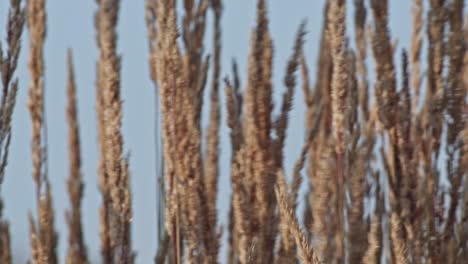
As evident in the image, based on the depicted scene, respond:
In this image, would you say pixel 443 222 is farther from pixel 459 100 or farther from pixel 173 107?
pixel 173 107

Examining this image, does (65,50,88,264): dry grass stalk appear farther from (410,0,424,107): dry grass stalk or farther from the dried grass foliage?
(410,0,424,107): dry grass stalk

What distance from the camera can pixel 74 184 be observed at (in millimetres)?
2373

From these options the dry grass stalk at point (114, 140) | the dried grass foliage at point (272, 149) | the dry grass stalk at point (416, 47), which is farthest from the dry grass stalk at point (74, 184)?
the dry grass stalk at point (416, 47)

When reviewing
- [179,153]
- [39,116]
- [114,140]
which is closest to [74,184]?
[39,116]

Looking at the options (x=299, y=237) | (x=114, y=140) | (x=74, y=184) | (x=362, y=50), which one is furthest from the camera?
(x=74, y=184)

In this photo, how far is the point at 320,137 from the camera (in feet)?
7.77

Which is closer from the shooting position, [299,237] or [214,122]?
[299,237]

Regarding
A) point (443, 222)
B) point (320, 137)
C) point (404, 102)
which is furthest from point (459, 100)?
point (320, 137)

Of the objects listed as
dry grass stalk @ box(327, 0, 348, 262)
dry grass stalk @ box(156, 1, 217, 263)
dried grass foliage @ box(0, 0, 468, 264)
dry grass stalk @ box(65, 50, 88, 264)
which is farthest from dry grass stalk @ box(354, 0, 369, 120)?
dry grass stalk @ box(65, 50, 88, 264)

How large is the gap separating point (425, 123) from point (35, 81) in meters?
1.02

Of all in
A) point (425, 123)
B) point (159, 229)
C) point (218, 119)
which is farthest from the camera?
point (218, 119)

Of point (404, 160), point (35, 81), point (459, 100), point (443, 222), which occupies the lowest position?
point (443, 222)

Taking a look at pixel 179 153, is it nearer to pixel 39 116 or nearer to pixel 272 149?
pixel 272 149

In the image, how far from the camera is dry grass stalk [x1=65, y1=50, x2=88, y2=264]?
2264 millimetres
